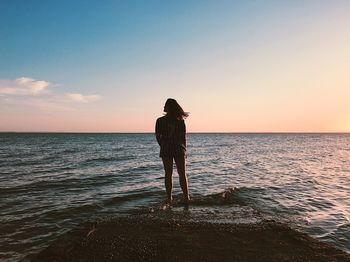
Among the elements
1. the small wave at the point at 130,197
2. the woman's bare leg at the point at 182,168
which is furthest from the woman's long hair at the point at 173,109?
the small wave at the point at 130,197

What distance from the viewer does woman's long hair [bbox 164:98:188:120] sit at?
7312 millimetres

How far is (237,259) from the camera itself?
4113 millimetres

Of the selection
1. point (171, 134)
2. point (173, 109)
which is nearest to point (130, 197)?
point (171, 134)

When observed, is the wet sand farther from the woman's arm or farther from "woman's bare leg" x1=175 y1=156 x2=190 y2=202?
the woman's arm

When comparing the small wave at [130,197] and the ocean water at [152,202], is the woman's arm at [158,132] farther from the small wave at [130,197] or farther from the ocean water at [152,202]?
the small wave at [130,197]

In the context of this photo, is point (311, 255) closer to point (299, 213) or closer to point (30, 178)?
point (299, 213)

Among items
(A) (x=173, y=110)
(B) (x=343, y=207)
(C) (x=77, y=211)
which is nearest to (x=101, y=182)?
(C) (x=77, y=211)

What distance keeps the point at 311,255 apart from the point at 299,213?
346 centimetres

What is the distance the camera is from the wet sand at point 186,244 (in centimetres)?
423

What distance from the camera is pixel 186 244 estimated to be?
15.2 ft

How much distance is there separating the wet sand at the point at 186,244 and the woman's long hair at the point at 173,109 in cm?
258

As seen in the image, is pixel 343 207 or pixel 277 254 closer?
pixel 277 254

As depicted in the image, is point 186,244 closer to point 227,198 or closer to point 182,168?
point 182,168

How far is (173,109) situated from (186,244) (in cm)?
347
